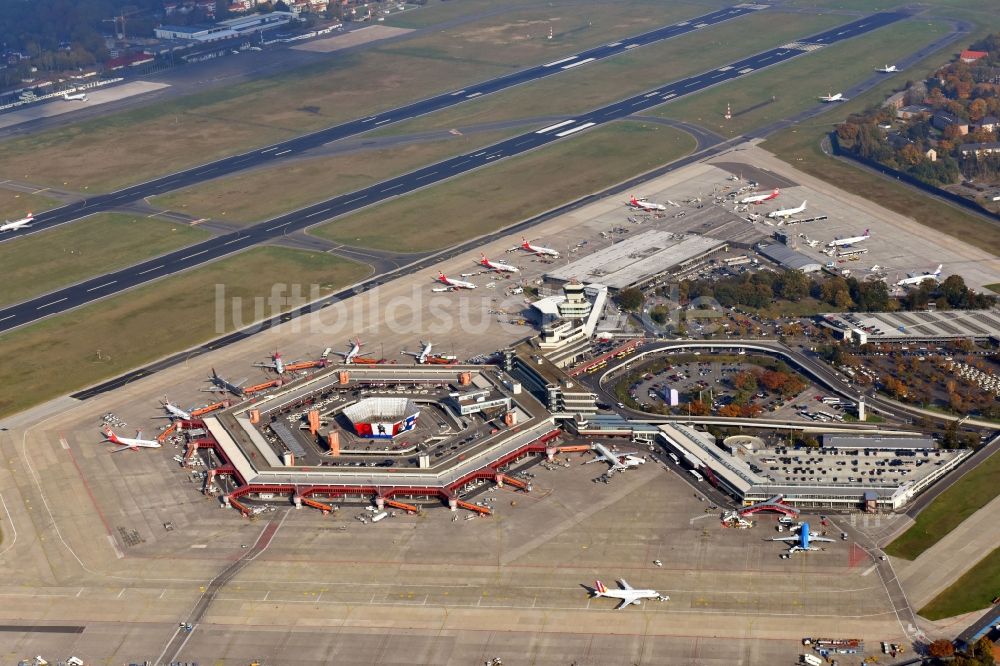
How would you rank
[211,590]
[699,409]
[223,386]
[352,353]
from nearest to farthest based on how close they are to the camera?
[211,590] < [699,409] < [223,386] < [352,353]

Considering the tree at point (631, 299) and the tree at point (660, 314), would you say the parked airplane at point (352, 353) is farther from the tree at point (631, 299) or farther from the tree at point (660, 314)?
the tree at point (660, 314)

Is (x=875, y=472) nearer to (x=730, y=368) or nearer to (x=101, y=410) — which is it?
(x=730, y=368)

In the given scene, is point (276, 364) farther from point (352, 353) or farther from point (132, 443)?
point (132, 443)

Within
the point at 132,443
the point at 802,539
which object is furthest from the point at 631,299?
the point at 132,443

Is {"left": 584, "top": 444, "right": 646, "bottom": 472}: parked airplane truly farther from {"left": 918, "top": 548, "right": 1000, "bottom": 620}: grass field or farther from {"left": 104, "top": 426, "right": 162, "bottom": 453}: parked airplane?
{"left": 104, "top": 426, "right": 162, "bottom": 453}: parked airplane

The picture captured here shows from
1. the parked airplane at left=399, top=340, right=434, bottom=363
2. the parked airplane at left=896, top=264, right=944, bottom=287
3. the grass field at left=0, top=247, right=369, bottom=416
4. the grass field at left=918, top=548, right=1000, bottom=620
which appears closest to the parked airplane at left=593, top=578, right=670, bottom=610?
the grass field at left=918, top=548, right=1000, bottom=620

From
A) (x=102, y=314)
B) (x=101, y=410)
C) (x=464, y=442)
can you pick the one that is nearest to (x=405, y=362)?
(x=464, y=442)

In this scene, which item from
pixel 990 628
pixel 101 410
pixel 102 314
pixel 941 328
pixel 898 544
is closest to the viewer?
pixel 990 628
